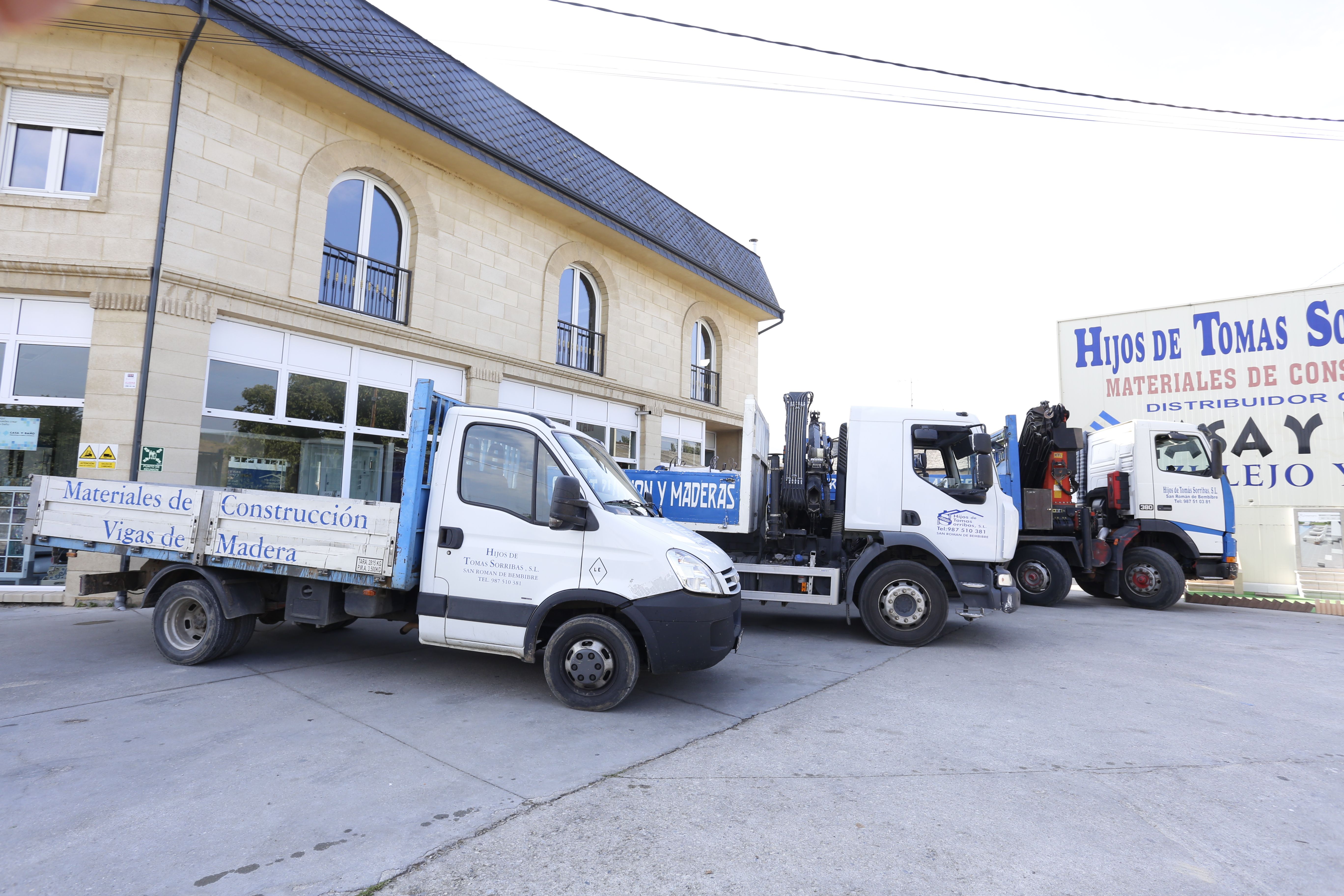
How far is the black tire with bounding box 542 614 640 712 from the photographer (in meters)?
5.07

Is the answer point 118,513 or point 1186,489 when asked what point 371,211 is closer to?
point 118,513

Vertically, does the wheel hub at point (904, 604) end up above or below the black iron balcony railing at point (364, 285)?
below

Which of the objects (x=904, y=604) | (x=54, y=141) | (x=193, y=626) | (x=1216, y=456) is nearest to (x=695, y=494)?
(x=904, y=604)

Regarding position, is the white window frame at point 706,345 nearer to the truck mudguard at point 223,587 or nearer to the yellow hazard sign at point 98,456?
the yellow hazard sign at point 98,456

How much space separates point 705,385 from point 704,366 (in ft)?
1.75

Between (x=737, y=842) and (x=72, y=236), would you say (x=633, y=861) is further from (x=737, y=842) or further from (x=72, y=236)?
(x=72, y=236)

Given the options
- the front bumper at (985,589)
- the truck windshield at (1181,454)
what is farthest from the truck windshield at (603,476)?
the truck windshield at (1181,454)

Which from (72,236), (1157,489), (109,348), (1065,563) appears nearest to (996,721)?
(1065,563)

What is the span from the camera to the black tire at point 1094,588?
12734mm

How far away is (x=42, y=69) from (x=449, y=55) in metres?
5.97

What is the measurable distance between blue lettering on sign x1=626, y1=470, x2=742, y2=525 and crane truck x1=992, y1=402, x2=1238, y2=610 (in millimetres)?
5638

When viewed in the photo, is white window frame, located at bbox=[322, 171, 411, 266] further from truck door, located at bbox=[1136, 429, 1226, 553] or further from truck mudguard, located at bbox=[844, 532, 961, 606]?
truck door, located at bbox=[1136, 429, 1226, 553]

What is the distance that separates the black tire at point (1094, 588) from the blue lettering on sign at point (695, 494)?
318 inches

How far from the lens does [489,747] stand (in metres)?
4.29
